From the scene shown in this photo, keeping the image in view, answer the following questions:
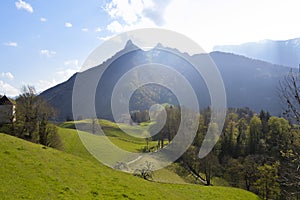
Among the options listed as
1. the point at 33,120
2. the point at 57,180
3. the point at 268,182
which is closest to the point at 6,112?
the point at 33,120

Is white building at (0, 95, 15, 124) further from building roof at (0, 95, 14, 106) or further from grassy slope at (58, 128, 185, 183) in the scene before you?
grassy slope at (58, 128, 185, 183)

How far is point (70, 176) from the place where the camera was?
922 inches

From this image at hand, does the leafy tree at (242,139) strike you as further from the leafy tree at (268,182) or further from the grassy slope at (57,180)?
the grassy slope at (57,180)

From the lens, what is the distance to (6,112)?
60.8 m

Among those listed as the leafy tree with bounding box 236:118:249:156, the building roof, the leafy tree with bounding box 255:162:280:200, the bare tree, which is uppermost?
the building roof

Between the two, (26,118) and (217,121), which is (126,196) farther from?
(217,121)

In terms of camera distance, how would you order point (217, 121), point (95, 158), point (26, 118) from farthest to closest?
point (217, 121)
point (95, 158)
point (26, 118)

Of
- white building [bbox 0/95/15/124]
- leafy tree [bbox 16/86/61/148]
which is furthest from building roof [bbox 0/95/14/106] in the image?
leafy tree [bbox 16/86/61/148]

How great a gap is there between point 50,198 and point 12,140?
45.5 ft

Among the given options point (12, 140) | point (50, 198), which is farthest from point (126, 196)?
point (12, 140)

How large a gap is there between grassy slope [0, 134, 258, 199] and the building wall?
34176mm

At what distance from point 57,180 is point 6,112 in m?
46.6

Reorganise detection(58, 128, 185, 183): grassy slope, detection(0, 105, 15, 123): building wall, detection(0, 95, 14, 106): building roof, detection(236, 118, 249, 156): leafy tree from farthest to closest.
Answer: detection(236, 118, 249, 156): leafy tree < detection(0, 95, 14, 106): building roof < detection(58, 128, 185, 183): grassy slope < detection(0, 105, 15, 123): building wall

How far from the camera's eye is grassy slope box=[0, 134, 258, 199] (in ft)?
62.3
